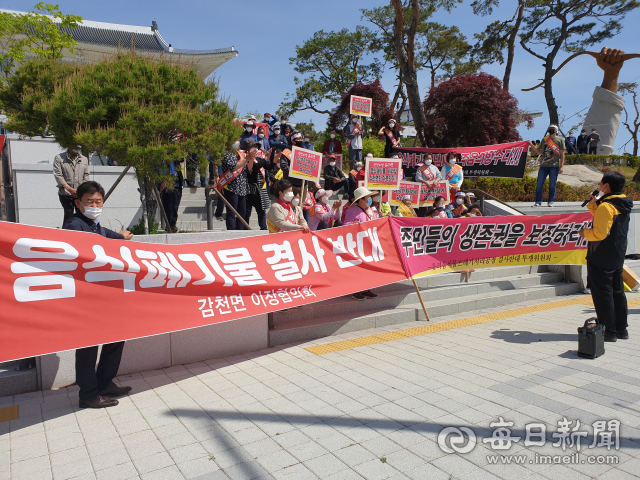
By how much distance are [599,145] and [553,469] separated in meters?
31.6

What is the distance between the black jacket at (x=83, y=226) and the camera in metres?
4.04

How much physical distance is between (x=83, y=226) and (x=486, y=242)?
6.37 meters

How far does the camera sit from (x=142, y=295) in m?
4.28

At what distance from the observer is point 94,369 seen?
4090mm

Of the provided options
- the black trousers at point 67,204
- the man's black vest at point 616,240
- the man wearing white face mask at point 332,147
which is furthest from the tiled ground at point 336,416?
the man wearing white face mask at point 332,147

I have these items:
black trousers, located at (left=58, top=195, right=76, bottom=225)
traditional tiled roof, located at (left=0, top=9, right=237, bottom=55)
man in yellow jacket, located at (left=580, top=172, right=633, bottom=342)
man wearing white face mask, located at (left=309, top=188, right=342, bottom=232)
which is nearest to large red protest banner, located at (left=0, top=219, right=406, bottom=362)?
man wearing white face mask, located at (left=309, top=188, right=342, bottom=232)

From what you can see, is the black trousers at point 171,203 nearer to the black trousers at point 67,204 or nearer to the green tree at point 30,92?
the black trousers at point 67,204

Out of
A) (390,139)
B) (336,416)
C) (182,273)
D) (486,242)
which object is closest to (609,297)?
(486,242)

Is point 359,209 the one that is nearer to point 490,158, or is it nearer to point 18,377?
point 18,377

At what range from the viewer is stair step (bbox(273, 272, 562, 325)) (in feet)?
21.5

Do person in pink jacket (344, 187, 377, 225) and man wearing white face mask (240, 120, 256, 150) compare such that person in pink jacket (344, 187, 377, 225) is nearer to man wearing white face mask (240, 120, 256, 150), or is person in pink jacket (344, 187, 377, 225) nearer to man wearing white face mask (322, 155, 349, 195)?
man wearing white face mask (240, 120, 256, 150)

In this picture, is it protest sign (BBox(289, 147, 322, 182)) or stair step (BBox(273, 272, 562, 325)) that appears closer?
stair step (BBox(273, 272, 562, 325))

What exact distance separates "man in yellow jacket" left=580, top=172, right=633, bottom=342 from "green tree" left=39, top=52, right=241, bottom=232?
5248mm

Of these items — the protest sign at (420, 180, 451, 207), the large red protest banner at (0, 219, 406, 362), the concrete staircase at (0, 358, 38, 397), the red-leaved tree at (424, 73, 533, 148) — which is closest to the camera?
the large red protest banner at (0, 219, 406, 362)
